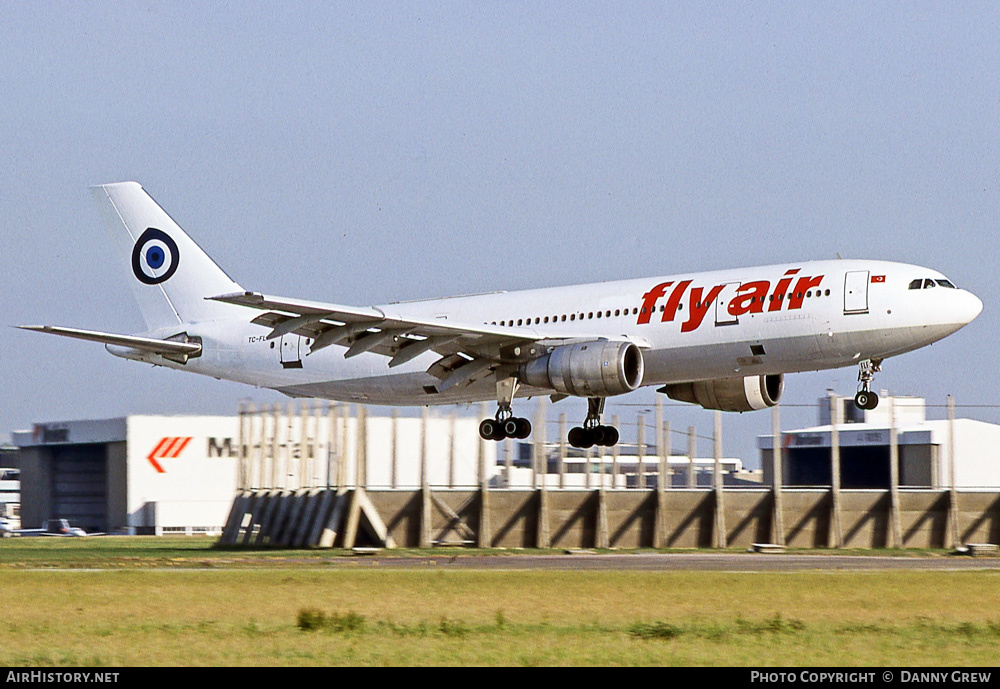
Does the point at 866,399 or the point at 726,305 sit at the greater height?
the point at 726,305

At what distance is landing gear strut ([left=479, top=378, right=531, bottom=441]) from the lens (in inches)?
1807

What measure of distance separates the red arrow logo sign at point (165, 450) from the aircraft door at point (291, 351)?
78757 mm

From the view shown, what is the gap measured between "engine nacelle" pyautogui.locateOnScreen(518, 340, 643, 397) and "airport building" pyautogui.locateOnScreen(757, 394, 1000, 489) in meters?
72.5

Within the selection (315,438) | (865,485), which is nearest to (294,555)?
(315,438)

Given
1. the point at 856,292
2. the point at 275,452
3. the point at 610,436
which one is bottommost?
the point at 275,452

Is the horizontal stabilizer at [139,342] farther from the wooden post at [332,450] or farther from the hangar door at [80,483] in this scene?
the hangar door at [80,483]

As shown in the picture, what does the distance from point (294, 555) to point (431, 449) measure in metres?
54.7

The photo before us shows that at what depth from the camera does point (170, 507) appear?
121m

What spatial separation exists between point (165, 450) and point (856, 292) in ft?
311

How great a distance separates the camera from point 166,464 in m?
125

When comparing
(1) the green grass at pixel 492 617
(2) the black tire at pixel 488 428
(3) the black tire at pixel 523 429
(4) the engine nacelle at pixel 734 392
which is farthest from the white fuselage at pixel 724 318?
(1) the green grass at pixel 492 617

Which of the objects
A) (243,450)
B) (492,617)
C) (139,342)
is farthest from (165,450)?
(492,617)

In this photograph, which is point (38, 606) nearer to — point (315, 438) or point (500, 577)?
Result: point (500, 577)

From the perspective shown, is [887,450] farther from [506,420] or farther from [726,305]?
[726,305]
